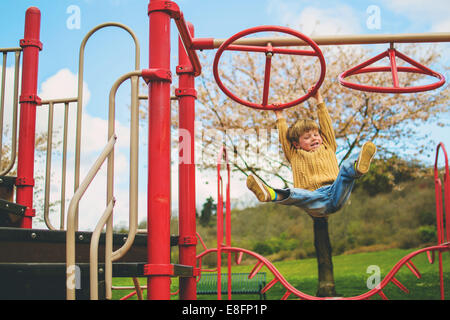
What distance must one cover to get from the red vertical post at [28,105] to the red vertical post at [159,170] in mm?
1572

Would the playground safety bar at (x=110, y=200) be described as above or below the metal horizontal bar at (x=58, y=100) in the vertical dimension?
below

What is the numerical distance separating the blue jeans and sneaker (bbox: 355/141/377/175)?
0.63 feet

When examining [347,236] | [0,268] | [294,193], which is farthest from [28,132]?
[347,236]

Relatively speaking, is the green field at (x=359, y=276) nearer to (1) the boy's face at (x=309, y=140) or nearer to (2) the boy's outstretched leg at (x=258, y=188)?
(1) the boy's face at (x=309, y=140)

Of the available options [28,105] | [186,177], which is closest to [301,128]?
[186,177]

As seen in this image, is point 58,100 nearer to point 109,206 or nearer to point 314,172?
point 109,206

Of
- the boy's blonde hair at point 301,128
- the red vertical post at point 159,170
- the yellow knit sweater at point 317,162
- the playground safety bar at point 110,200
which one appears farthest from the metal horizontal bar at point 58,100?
the boy's blonde hair at point 301,128

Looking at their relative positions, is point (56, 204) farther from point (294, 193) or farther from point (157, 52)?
point (157, 52)

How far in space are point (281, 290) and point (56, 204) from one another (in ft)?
18.8

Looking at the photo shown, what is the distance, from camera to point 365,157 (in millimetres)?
3705

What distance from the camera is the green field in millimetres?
8978

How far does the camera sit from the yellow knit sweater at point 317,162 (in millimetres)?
4285

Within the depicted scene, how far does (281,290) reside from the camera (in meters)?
10.1

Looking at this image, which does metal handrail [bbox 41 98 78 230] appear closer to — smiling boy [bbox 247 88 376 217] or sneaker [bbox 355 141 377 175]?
smiling boy [bbox 247 88 376 217]
